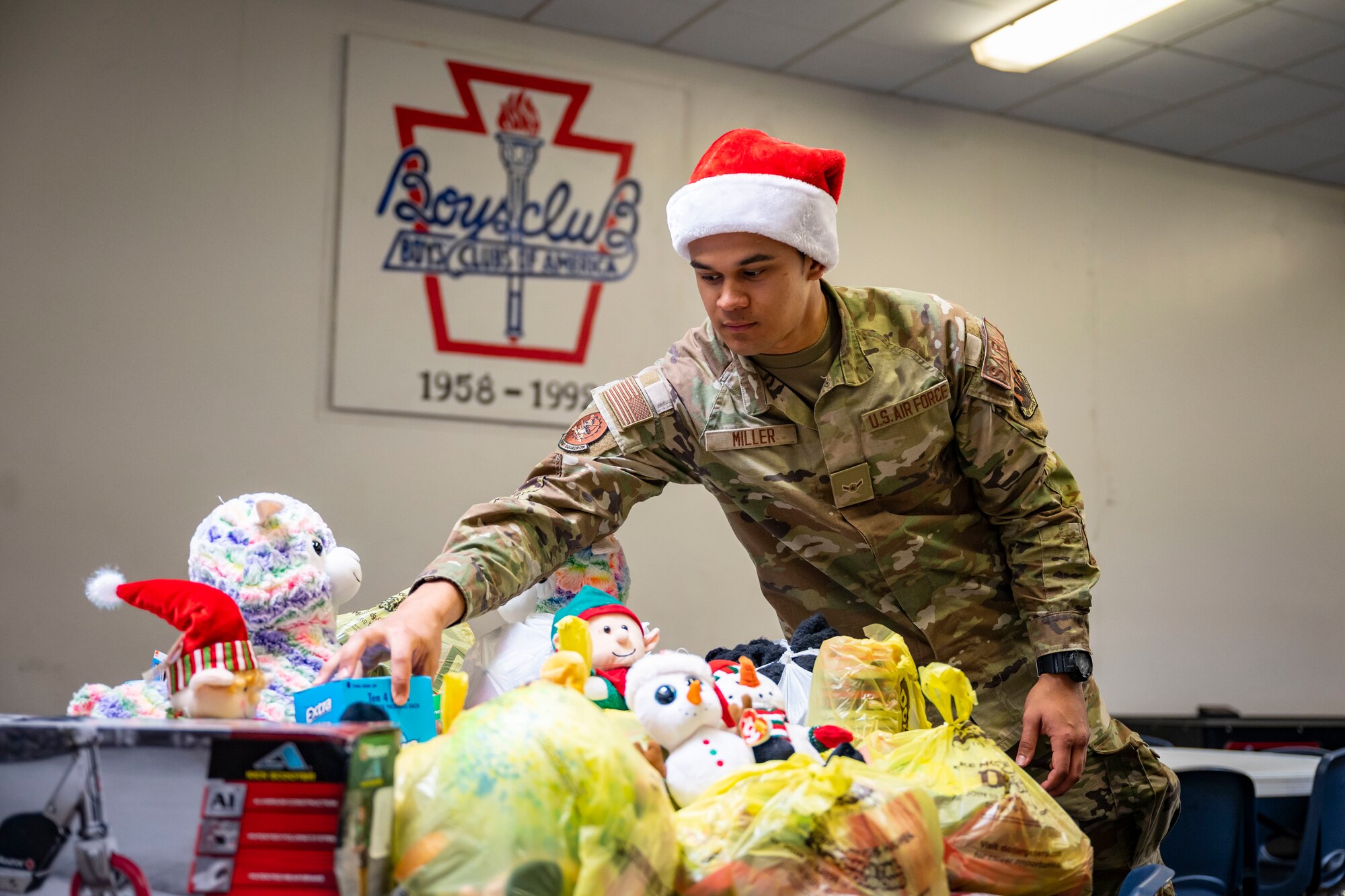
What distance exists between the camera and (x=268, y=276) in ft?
12.0

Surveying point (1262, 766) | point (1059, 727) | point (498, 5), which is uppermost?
point (498, 5)

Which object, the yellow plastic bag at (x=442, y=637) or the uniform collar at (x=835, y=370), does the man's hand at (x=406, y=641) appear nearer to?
the yellow plastic bag at (x=442, y=637)

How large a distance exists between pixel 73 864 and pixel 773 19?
3.87m

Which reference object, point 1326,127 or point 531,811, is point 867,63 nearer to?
point 1326,127

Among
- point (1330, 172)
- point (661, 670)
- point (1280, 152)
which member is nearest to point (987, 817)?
point (661, 670)

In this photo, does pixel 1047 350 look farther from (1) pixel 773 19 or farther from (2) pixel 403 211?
(2) pixel 403 211

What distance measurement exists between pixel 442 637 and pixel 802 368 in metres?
0.62

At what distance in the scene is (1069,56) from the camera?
14.4 feet

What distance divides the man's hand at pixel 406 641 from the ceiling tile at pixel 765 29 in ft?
10.7

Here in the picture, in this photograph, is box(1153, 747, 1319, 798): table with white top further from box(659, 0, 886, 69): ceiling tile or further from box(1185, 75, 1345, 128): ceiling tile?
box(1185, 75, 1345, 128): ceiling tile

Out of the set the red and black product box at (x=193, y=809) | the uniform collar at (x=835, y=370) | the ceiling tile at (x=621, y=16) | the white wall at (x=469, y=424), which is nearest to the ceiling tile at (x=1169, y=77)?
the white wall at (x=469, y=424)

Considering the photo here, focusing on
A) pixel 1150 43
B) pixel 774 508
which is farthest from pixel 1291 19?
pixel 774 508

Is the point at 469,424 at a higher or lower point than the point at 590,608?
higher

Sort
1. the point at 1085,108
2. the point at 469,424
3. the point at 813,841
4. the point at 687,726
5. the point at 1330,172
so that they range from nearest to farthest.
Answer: the point at 813,841
the point at 687,726
the point at 469,424
the point at 1085,108
the point at 1330,172
